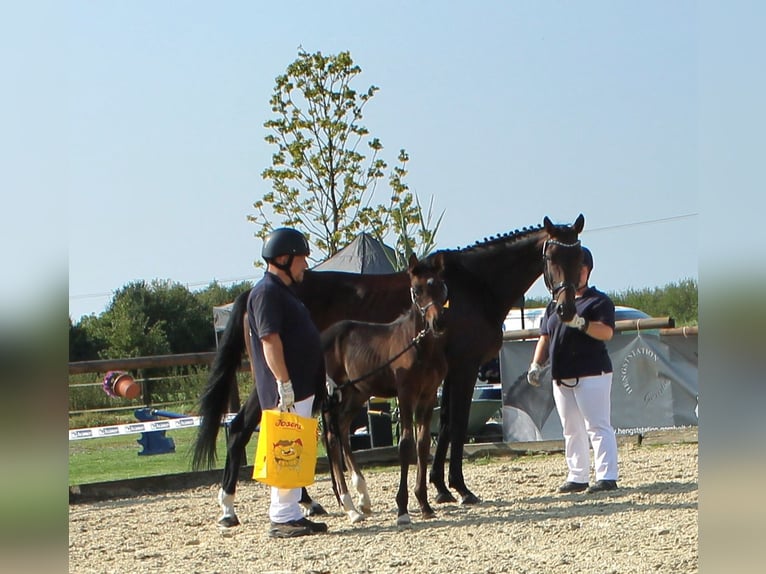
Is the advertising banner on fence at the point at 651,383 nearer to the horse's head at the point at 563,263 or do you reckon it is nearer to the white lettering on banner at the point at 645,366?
the white lettering on banner at the point at 645,366

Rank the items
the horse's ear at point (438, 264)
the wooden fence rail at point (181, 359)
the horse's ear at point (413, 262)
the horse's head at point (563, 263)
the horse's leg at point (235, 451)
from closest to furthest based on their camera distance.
Result: the horse's ear at point (413, 262) → the horse's ear at point (438, 264) → the horse's leg at point (235, 451) → the horse's head at point (563, 263) → the wooden fence rail at point (181, 359)

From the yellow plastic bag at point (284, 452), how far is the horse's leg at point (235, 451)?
2.66 ft

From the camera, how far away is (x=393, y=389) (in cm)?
752

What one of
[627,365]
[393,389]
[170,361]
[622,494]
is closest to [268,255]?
[393,389]

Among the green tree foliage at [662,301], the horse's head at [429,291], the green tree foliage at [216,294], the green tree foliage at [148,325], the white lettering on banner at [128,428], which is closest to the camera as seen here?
the horse's head at [429,291]

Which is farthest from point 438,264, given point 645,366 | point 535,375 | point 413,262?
point 645,366

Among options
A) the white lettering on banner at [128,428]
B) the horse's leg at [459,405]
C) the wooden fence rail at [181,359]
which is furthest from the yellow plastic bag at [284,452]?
the white lettering on banner at [128,428]

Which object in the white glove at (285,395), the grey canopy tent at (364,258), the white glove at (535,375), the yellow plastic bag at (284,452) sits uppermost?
the grey canopy tent at (364,258)

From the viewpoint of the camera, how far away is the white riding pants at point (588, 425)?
8.12 metres

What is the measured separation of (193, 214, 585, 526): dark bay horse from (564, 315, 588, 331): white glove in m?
0.27

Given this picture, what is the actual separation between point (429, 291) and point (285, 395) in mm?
1285

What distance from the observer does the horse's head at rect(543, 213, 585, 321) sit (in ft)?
24.6

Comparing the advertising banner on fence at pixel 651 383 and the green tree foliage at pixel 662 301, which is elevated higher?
the green tree foliage at pixel 662 301

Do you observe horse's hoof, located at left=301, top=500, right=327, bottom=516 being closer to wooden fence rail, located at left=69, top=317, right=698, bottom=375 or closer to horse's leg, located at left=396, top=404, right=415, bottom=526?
horse's leg, located at left=396, top=404, right=415, bottom=526
